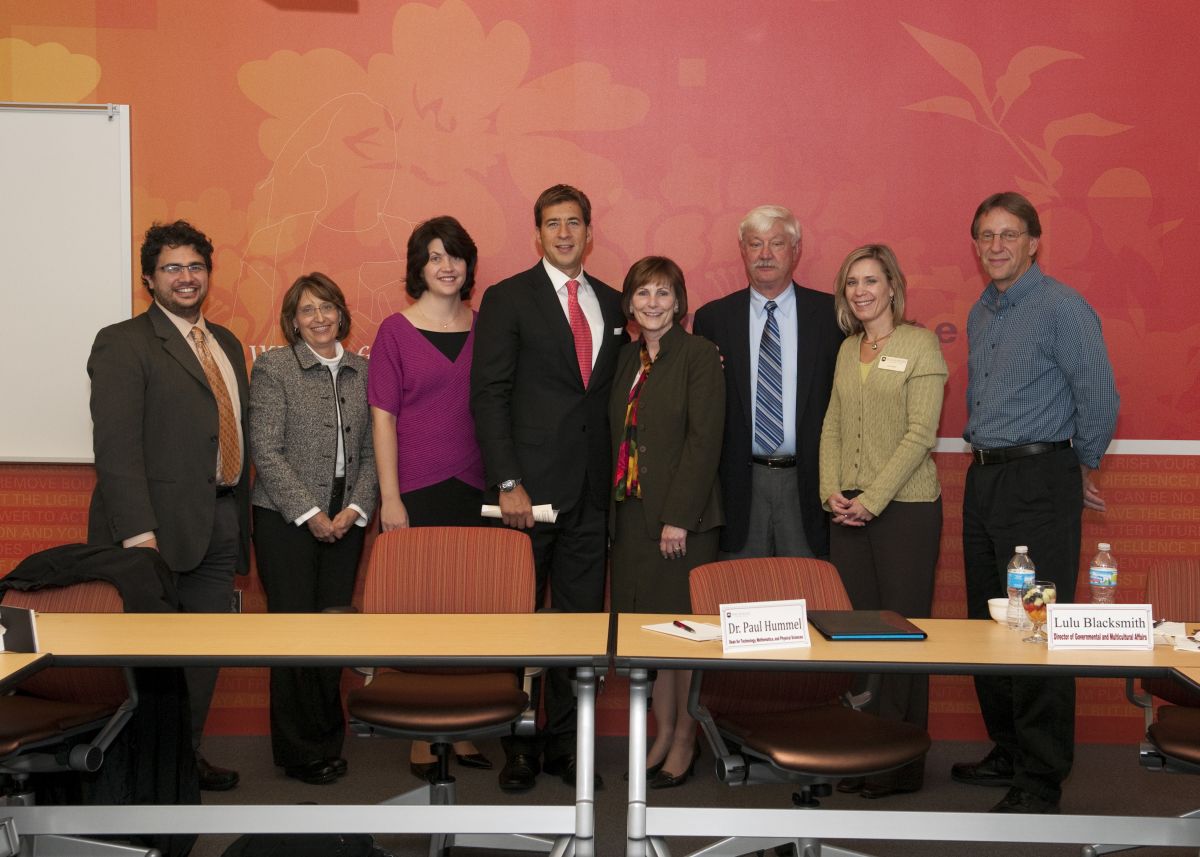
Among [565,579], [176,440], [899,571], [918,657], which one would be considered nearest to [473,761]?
[565,579]

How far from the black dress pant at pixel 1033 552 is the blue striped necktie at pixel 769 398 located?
0.75 meters

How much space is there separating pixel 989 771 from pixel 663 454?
5.88ft

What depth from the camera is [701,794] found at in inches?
157

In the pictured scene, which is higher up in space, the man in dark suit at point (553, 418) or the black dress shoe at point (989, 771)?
the man in dark suit at point (553, 418)

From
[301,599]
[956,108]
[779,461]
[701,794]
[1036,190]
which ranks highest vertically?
[956,108]

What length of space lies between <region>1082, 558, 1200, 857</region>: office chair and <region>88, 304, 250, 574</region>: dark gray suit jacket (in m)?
3.15

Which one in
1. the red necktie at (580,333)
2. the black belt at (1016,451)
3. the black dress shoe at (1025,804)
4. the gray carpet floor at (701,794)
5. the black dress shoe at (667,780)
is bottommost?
the gray carpet floor at (701,794)

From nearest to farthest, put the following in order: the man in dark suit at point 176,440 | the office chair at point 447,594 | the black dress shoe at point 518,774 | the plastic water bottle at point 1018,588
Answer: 1. the plastic water bottle at point 1018,588
2. the office chair at point 447,594
3. the man in dark suit at point 176,440
4. the black dress shoe at point 518,774

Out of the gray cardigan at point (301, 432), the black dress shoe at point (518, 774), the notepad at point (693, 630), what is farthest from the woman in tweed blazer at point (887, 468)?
the gray cardigan at point (301, 432)

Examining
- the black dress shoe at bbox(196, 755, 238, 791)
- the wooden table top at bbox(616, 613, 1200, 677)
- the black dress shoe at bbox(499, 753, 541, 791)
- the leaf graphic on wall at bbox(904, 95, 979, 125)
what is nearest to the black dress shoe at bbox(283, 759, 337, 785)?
the black dress shoe at bbox(196, 755, 238, 791)

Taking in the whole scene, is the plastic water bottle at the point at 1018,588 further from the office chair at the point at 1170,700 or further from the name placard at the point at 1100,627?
the office chair at the point at 1170,700

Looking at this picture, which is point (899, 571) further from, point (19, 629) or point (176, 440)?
point (19, 629)

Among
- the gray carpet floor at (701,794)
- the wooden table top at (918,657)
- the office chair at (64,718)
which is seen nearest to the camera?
the wooden table top at (918,657)

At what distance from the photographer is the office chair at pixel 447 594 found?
3230mm
